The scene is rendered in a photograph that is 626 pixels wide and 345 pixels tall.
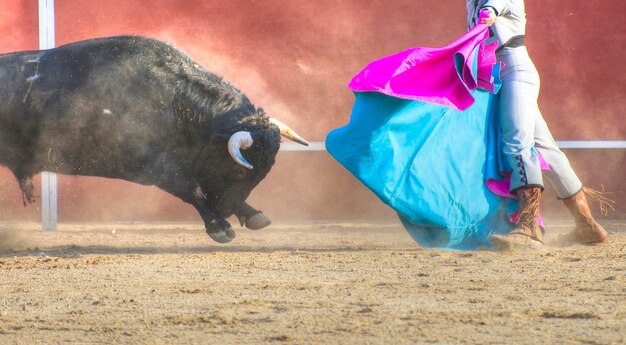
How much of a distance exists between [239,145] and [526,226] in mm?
1370

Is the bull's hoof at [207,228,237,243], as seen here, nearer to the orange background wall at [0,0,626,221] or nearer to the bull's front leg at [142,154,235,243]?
the bull's front leg at [142,154,235,243]

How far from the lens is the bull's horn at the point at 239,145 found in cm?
483

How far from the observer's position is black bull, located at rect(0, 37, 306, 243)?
4.83m

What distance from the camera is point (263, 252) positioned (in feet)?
15.7

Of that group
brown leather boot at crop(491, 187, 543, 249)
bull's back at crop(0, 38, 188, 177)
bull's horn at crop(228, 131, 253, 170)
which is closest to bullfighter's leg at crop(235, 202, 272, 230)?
bull's horn at crop(228, 131, 253, 170)

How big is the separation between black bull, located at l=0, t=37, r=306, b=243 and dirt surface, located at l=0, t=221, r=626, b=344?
13.2 inches

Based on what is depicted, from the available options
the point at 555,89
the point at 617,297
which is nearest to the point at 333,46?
the point at 555,89

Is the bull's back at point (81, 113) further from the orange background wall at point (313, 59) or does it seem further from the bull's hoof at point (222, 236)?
the orange background wall at point (313, 59)

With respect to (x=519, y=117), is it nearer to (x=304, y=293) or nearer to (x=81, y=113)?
(x=304, y=293)

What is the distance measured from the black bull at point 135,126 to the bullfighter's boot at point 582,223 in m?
1.41

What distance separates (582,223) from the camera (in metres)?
4.71

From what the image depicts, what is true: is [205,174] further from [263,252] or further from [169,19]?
[169,19]

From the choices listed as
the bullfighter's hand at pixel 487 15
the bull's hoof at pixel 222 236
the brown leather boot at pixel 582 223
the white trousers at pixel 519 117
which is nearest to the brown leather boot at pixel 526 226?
the white trousers at pixel 519 117

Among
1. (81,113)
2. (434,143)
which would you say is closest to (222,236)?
(81,113)
